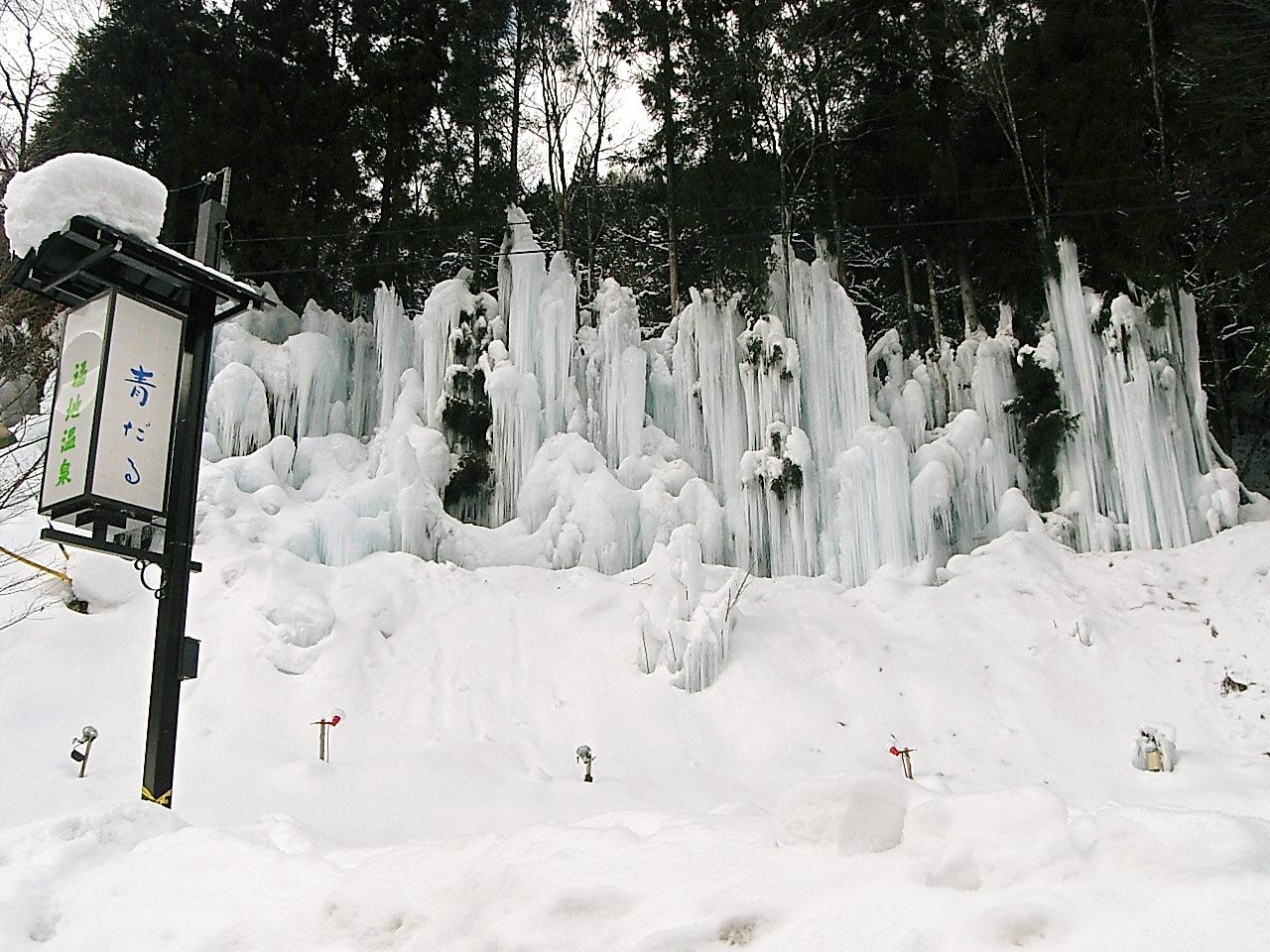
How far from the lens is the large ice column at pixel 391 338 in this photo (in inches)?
551

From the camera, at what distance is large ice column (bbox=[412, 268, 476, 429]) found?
538 inches

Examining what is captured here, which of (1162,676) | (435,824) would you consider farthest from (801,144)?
(435,824)

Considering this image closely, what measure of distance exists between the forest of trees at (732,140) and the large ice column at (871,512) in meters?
3.24

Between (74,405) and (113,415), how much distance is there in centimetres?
31

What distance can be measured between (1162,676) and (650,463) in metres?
6.46

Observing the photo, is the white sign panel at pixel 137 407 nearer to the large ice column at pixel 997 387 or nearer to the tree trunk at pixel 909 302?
the large ice column at pixel 997 387

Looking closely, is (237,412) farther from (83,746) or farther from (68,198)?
(68,198)

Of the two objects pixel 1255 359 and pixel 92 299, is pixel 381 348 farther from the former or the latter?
pixel 1255 359

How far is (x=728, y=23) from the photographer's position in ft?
54.3

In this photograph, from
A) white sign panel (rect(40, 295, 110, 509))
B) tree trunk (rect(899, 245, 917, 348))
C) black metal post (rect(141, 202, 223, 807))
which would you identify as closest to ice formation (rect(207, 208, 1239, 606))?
tree trunk (rect(899, 245, 917, 348))

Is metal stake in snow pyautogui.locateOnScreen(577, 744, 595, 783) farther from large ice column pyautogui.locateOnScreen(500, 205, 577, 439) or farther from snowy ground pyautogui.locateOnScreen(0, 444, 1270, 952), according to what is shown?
large ice column pyautogui.locateOnScreen(500, 205, 577, 439)

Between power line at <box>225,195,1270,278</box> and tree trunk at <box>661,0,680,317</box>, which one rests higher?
tree trunk at <box>661,0,680,317</box>

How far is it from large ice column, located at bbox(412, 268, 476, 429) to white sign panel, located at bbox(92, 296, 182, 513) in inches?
348

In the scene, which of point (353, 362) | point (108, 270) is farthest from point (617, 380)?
point (108, 270)
